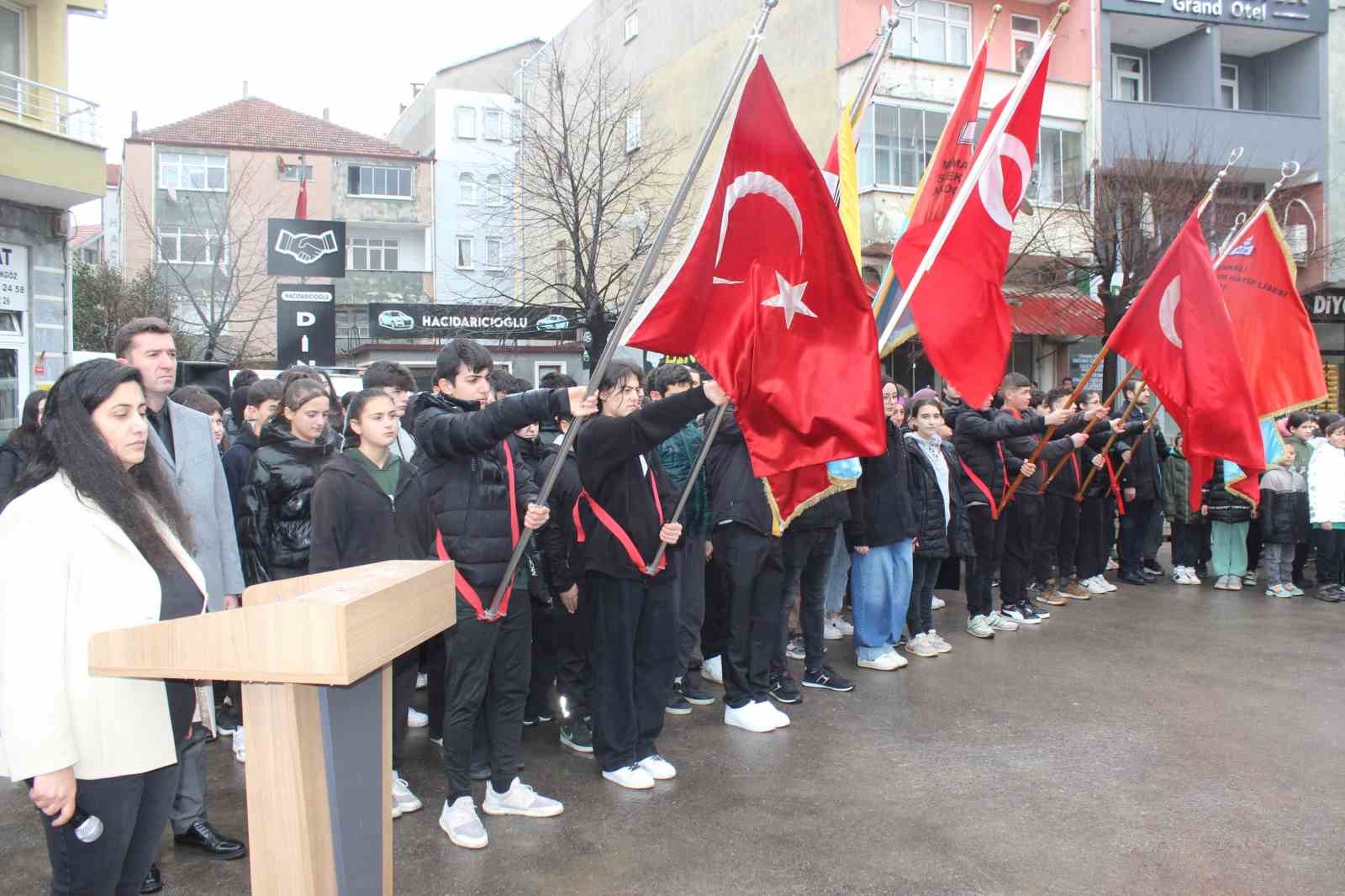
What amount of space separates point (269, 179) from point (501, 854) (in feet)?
138

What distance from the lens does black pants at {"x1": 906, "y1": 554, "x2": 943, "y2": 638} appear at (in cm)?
809

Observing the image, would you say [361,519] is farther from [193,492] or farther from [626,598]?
[626,598]

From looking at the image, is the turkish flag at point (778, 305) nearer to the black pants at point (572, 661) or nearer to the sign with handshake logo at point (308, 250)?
the black pants at point (572, 661)

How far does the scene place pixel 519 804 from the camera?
4.93 m

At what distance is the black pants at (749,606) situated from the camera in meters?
6.20

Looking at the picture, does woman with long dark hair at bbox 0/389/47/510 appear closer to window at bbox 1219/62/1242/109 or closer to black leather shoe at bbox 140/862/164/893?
black leather shoe at bbox 140/862/164/893

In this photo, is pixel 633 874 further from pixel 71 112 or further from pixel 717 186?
pixel 71 112

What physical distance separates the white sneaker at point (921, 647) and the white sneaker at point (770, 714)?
206 centimetres

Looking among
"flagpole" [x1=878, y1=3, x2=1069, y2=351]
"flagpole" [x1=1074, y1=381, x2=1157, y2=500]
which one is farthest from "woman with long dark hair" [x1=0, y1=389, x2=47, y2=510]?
"flagpole" [x1=1074, y1=381, x2=1157, y2=500]

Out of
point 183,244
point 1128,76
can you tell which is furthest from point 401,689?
point 183,244

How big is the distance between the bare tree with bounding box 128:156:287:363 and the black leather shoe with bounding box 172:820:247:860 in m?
26.4

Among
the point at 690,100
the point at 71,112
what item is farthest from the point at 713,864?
the point at 690,100

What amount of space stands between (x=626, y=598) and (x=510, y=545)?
2.42 feet

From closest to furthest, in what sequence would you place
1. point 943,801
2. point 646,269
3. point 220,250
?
1. point 646,269
2. point 943,801
3. point 220,250
